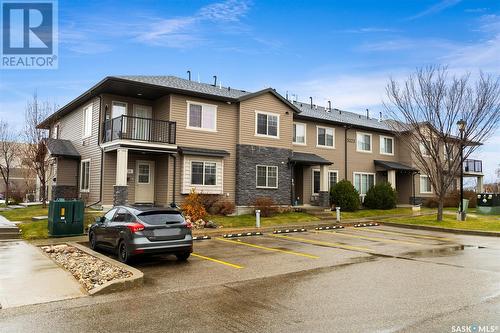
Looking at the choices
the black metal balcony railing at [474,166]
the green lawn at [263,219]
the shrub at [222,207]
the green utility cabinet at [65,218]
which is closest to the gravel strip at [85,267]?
the green utility cabinet at [65,218]

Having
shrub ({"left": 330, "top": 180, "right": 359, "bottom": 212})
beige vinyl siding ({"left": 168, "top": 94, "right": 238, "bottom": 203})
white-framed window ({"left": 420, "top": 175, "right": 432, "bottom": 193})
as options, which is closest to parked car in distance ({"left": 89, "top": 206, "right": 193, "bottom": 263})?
beige vinyl siding ({"left": 168, "top": 94, "right": 238, "bottom": 203})

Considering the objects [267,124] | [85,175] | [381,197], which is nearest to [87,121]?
[85,175]

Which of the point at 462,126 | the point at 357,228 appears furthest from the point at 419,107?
the point at 357,228

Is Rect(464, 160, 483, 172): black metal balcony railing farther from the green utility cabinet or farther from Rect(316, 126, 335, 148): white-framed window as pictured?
the green utility cabinet

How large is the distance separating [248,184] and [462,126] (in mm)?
12100

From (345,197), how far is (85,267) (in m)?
19.7

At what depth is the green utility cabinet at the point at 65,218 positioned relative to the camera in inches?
578

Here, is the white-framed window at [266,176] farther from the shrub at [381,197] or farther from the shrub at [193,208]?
the shrub at [381,197]

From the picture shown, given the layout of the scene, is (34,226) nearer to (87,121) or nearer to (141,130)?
(141,130)

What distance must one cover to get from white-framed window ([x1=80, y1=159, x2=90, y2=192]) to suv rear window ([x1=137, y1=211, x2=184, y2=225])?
13.8m

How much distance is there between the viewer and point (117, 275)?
838 cm

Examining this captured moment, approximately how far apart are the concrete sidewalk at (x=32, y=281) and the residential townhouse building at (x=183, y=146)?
29.0 ft

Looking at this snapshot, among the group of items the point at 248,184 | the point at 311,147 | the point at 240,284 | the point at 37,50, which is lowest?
the point at 240,284

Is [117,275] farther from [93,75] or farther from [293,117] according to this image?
[293,117]
